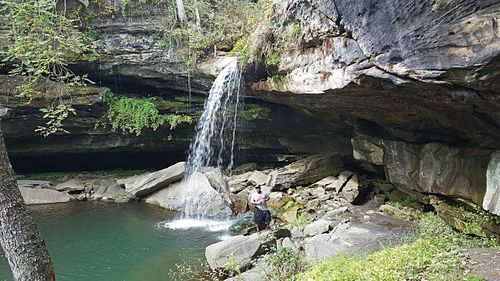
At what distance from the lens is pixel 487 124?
20.9 feet

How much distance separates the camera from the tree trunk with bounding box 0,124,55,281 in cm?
374

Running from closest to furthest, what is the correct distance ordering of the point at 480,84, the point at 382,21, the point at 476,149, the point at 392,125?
the point at 480,84
the point at 382,21
the point at 476,149
the point at 392,125

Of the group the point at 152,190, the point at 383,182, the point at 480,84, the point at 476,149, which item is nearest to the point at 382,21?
the point at 480,84

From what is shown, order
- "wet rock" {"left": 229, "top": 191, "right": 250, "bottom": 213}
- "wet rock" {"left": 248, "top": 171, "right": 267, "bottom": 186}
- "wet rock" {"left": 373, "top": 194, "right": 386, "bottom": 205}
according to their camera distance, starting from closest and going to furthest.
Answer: "wet rock" {"left": 373, "top": 194, "right": 386, "bottom": 205}
"wet rock" {"left": 229, "top": 191, "right": 250, "bottom": 213}
"wet rock" {"left": 248, "top": 171, "right": 267, "bottom": 186}

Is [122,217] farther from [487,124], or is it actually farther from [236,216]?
[487,124]

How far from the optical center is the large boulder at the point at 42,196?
47.7ft

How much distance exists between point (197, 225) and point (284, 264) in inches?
225

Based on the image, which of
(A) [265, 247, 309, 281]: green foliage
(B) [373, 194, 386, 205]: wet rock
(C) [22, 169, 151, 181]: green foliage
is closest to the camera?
(A) [265, 247, 309, 281]: green foliage

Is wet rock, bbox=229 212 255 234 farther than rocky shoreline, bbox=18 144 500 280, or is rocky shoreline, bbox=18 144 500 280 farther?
wet rock, bbox=229 212 255 234

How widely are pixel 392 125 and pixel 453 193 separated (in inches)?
82.7

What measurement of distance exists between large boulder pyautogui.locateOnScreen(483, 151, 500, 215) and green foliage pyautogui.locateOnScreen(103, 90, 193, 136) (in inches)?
435

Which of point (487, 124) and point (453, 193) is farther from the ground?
point (487, 124)

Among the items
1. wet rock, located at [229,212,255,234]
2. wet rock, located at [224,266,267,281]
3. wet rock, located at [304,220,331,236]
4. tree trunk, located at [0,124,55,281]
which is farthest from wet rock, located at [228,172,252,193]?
tree trunk, located at [0,124,55,281]

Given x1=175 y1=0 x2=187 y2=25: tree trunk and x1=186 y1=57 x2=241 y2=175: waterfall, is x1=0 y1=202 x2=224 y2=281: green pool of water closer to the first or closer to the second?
x1=186 y1=57 x2=241 y2=175: waterfall
